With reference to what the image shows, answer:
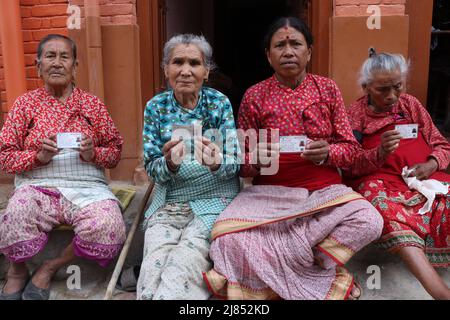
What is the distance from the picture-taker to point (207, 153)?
91.3 inches

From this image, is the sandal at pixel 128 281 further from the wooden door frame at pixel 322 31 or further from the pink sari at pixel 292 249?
the wooden door frame at pixel 322 31

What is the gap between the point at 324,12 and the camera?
3627mm

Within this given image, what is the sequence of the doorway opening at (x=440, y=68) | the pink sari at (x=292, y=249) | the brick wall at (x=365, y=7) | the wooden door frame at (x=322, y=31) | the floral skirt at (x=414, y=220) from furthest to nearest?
the doorway opening at (x=440, y=68), the wooden door frame at (x=322, y=31), the brick wall at (x=365, y=7), the floral skirt at (x=414, y=220), the pink sari at (x=292, y=249)

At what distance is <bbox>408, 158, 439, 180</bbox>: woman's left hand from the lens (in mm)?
2704

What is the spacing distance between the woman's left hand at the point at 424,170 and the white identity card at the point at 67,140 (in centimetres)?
206

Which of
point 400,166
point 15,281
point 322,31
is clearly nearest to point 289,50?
point 400,166

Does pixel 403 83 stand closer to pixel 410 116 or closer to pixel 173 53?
pixel 410 116

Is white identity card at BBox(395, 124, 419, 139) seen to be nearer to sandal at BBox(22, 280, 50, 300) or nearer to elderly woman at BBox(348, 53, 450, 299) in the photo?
elderly woman at BBox(348, 53, 450, 299)

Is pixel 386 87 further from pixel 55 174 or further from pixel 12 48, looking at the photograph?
pixel 12 48

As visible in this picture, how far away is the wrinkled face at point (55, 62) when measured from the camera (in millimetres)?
2717

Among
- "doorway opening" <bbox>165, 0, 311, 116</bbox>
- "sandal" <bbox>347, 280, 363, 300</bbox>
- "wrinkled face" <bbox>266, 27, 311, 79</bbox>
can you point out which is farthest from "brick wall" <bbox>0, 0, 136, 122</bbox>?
"doorway opening" <bbox>165, 0, 311, 116</bbox>

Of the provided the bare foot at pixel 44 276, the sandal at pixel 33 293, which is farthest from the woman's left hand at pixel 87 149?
the sandal at pixel 33 293

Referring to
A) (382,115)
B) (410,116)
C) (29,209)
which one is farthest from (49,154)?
(410,116)

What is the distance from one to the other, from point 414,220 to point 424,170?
40cm
